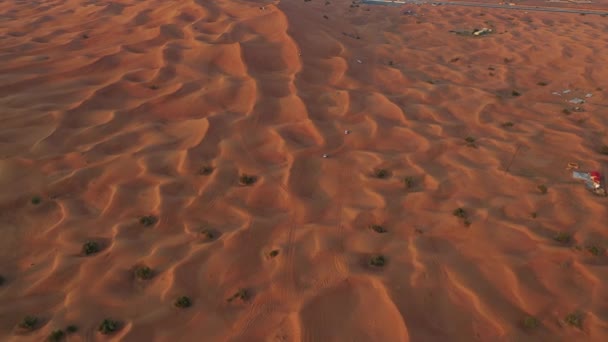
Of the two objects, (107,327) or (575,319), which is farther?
(575,319)

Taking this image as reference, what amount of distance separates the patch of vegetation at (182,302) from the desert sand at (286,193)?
29 mm

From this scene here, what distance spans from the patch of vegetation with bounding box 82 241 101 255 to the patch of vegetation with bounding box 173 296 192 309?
4.10 ft

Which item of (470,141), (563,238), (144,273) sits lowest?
(470,141)

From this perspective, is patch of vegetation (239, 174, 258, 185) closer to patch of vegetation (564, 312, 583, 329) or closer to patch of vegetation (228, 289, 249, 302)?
patch of vegetation (228, 289, 249, 302)

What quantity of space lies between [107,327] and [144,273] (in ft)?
2.22

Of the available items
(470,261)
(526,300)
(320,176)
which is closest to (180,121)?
(320,176)

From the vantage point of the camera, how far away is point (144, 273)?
4543mm

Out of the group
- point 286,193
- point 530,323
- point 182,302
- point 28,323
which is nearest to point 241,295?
point 182,302

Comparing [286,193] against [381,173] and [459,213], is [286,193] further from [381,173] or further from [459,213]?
[459,213]

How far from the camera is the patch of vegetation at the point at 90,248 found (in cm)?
480

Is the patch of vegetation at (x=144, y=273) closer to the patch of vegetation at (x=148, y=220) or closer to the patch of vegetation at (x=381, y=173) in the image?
the patch of vegetation at (x=148, y=220)

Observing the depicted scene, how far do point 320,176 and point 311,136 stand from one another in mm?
1202

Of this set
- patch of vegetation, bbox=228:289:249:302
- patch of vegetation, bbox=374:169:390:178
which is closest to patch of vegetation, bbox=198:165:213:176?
patch of vegetation, bbox=228:289:249:302

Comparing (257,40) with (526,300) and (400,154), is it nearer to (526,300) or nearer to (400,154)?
(400,154)
